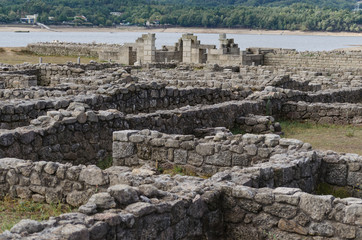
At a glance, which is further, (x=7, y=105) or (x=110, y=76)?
(x=110, y=76)

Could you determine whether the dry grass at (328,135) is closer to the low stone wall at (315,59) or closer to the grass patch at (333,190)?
the grass patch at (333,190)

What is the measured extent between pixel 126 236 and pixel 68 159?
5.10 meters

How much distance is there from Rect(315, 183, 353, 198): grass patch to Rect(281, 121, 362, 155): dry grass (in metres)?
3.20

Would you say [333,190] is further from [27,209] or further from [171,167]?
[27,209]

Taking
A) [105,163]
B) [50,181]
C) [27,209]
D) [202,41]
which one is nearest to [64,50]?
[105,163]

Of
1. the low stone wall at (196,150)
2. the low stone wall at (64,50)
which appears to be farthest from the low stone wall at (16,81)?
the low stone wall at (64,50)

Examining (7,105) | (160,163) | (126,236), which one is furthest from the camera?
(7,105)

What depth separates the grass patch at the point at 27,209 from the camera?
7.27 metres

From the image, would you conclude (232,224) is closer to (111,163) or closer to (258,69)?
(111,163)

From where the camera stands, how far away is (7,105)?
38.0ft

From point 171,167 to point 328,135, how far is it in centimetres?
584

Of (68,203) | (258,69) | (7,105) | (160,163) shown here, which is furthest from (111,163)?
(258,69)

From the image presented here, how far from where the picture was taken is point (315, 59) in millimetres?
38719

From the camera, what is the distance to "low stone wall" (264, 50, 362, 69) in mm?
37812
